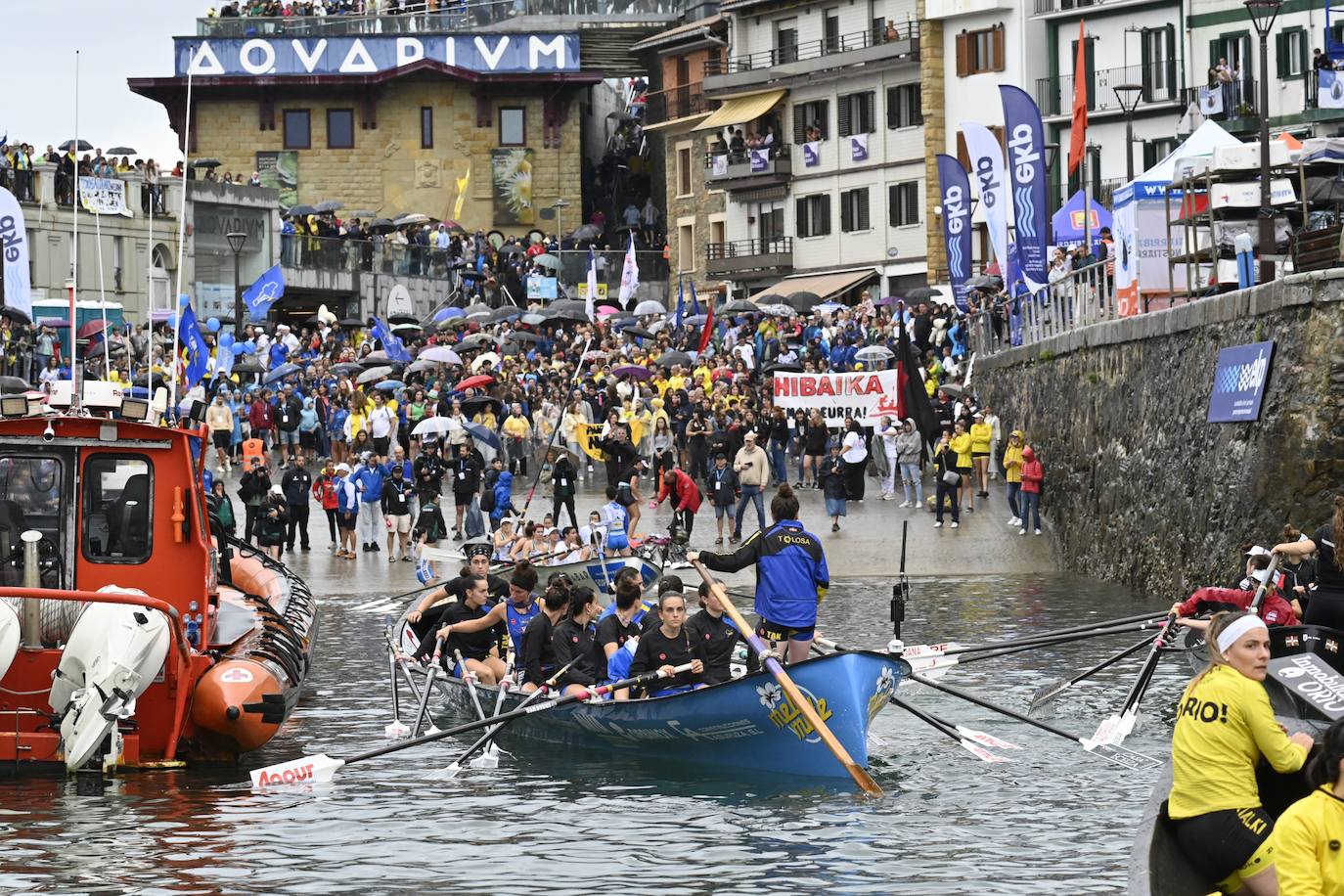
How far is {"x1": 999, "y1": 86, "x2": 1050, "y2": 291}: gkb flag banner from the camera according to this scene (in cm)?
3903

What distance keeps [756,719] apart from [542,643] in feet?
10.6

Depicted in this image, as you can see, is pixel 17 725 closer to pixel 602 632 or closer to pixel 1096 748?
pixel 602 632

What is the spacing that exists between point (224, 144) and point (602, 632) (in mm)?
75128

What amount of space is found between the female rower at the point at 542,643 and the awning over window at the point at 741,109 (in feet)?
196

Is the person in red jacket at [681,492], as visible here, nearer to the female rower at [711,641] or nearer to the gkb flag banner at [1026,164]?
the gkb flag banner at [1026,164]

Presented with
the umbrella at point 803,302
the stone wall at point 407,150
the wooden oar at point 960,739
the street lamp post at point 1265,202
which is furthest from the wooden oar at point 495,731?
the stone wall at point 407,150

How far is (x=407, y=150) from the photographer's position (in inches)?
3615

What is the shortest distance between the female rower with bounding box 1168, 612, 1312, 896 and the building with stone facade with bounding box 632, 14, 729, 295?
71.3 metres

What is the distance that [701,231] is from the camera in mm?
84188

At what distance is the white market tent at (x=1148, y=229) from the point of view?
110 feet

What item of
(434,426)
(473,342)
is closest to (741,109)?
(473,342)

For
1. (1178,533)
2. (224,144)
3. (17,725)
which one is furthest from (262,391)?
(224,144)

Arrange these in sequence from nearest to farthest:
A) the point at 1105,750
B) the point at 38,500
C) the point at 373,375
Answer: the point at 1105,750, the point at 38,500, the point at 373,375

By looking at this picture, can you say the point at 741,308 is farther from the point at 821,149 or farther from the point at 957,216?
the point at 821,149
